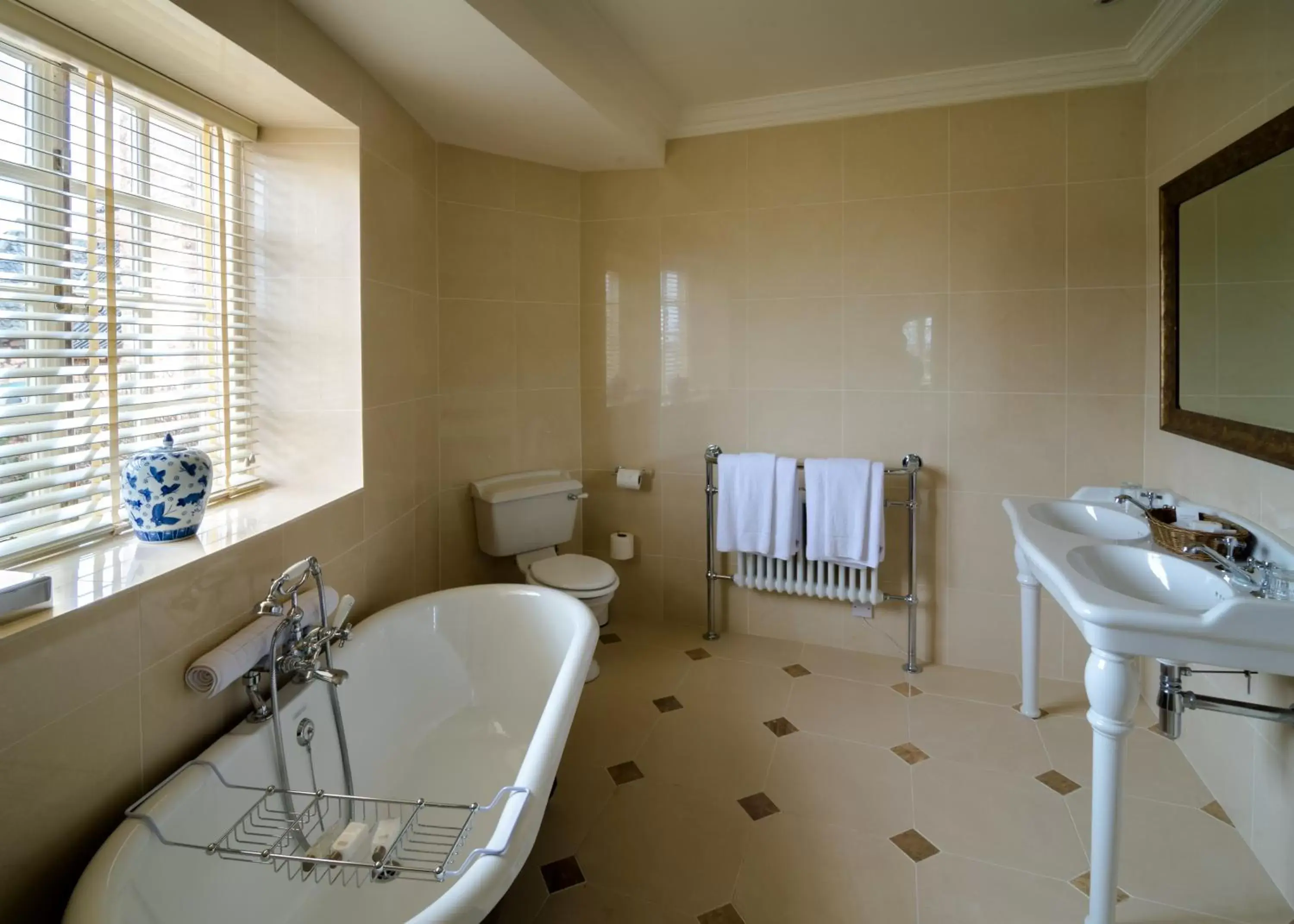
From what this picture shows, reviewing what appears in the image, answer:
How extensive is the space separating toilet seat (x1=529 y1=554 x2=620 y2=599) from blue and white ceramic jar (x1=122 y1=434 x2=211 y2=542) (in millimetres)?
1371

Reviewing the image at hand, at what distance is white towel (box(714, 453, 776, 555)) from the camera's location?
297cm

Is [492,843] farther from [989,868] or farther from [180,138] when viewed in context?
[180,138]

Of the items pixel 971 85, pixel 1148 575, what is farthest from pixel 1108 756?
pixel 971 85

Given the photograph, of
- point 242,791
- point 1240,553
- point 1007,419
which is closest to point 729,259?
point 1007,419

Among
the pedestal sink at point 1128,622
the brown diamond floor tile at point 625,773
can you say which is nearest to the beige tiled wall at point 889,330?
the pedestal sink at point 1128,622

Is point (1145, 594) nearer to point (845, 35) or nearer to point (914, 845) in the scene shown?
point (914, 845)

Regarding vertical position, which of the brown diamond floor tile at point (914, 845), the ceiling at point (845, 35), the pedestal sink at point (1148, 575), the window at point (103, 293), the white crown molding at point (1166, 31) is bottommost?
the brown diamond floor tile at point (914, 845)

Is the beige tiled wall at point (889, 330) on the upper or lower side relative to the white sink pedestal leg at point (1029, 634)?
upper

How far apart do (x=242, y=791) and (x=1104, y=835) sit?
5.98 feet

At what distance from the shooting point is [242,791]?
1448 millimetres

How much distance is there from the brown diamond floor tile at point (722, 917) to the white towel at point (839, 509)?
149 cm

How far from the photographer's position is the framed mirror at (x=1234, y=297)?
1.73 metres

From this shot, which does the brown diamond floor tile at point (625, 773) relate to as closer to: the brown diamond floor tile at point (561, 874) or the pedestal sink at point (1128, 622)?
the brown diamond floor tile at point (561, 874)

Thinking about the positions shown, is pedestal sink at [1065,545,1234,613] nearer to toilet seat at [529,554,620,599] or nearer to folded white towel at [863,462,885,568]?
folded white towel at [863,462,885,568]
